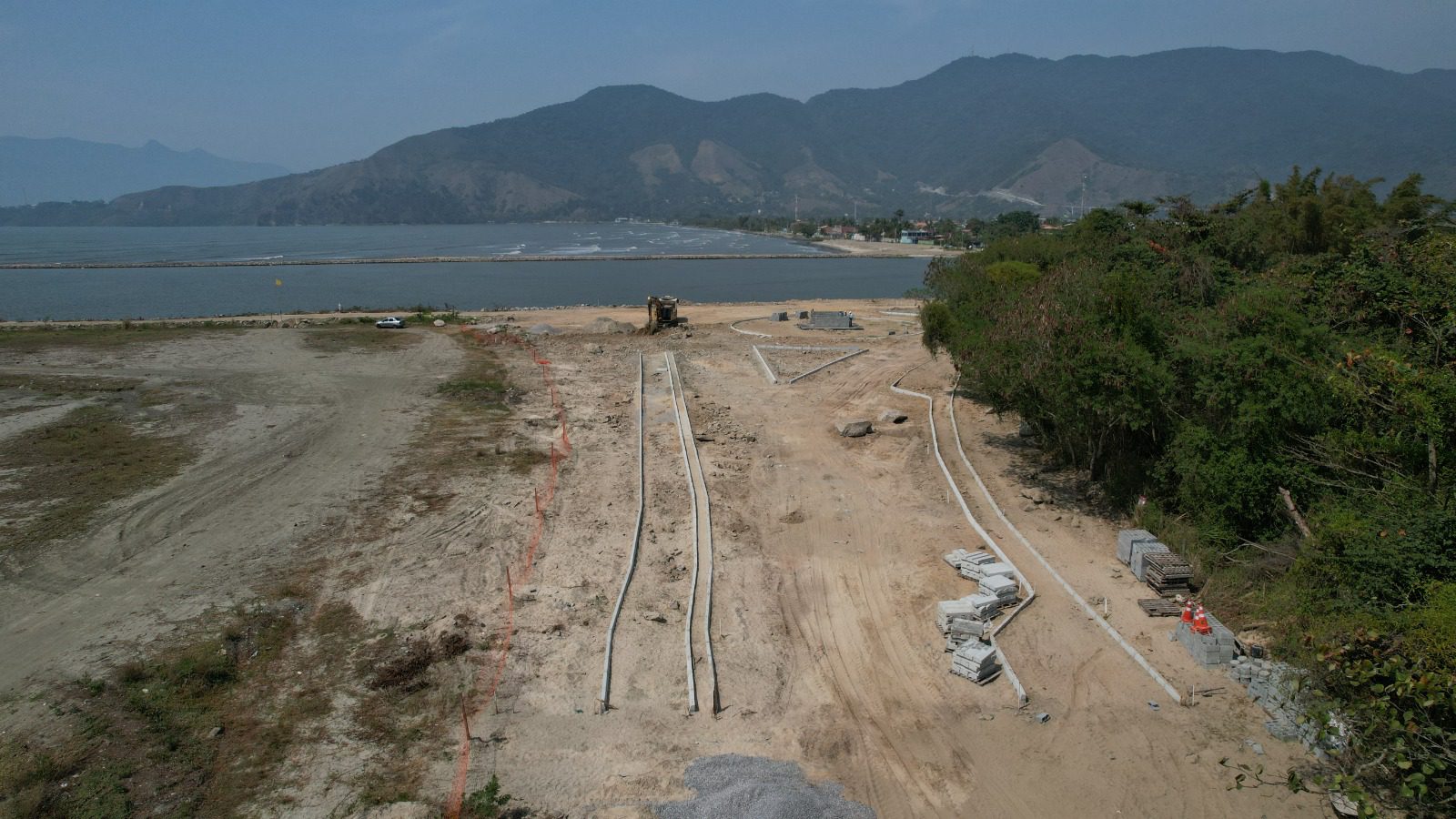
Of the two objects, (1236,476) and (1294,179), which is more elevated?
(1294,179)

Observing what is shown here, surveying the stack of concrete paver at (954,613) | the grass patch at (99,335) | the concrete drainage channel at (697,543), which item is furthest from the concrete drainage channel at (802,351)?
the grass patch at (99,335)

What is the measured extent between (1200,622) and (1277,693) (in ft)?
4.69

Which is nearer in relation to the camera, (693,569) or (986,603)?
(986,603)

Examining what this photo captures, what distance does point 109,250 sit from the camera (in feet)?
435

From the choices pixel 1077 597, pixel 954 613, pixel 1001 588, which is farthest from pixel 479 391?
pixel 1077 597

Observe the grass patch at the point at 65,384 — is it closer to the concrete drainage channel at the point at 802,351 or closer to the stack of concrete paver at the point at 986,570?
the concrete drainage channel at the point at 802,351

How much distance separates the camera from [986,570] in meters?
13.4

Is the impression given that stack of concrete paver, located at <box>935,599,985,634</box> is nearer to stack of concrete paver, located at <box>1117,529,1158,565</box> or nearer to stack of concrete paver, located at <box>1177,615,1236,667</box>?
stack of concrete paver, located at <box>1177,615,1236,667</box>

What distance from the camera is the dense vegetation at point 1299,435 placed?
841 centimetres

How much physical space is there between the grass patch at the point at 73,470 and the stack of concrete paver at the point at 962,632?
16.2 meters

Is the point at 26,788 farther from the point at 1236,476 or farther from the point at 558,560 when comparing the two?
the point at 1236,476

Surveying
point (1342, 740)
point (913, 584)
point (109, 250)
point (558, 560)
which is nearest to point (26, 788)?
point (558, 560)

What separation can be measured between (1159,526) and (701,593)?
8.69 m

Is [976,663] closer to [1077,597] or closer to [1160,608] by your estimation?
[1077,597]
